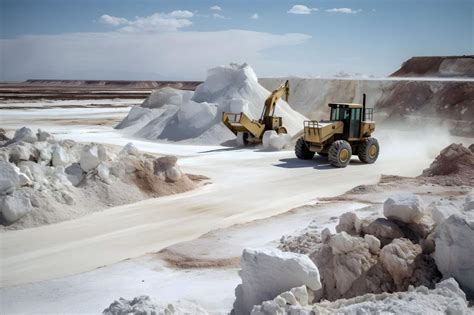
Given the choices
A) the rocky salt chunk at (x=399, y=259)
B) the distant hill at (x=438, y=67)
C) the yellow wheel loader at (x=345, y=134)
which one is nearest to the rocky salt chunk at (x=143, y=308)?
the rocky salt chunk at (x=399, y=259)

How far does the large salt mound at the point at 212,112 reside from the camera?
23719mm

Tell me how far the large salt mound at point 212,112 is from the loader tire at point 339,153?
739 centimetres

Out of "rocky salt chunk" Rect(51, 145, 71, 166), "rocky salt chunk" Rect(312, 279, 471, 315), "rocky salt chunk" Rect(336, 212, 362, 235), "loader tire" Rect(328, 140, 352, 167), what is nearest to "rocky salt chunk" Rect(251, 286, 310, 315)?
"rocky salt chunk" Rect(312, 279, 471, 315)

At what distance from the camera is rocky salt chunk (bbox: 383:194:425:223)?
23.6ft

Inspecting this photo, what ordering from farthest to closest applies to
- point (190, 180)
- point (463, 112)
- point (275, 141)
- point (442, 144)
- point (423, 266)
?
1. point (463, 112)
2. point (442, 144)
3. point (275, 141)
4. point (190, 180)
5. point (423, 266)

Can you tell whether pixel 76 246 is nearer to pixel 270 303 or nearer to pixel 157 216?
pixel 157 216

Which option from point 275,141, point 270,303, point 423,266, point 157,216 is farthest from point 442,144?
point 270,303

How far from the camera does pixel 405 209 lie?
722cm

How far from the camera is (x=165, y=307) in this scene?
507 cm

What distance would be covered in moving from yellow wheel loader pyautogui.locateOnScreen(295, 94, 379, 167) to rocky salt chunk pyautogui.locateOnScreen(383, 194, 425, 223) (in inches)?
365

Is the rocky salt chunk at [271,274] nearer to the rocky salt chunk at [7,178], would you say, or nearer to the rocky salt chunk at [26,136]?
the rocky salt chunk at [7,178]

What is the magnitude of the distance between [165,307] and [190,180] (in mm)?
8849

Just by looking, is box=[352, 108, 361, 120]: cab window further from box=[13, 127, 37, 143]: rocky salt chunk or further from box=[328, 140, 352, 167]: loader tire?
box=[13, 127, 37, 143]: rocky salt chunk

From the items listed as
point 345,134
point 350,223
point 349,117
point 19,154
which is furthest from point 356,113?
point 19,154
